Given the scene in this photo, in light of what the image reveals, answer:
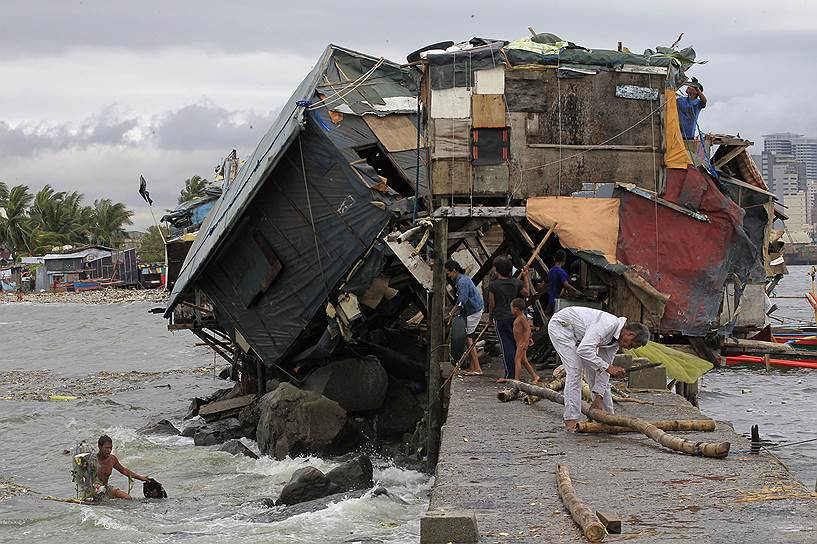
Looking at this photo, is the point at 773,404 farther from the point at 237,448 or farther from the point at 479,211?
the point at 237,448

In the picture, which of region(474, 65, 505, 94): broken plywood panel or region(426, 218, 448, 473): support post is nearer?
region(426, 218, 448, 473): support post

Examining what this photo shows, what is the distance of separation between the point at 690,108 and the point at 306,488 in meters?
8.43

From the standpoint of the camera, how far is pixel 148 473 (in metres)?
16.7

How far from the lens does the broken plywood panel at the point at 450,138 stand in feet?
52.3

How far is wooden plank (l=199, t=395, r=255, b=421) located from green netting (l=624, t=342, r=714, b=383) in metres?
8.60

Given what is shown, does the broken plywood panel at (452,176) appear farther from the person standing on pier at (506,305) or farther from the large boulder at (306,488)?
the large boulder at (306,488)

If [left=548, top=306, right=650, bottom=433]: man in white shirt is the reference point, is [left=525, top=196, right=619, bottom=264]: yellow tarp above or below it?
above

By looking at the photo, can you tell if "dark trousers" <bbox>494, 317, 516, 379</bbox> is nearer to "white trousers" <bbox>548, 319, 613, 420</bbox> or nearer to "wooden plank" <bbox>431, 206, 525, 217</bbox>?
"wooden plank" <bbox>431, 206, 525, 217</bbox>

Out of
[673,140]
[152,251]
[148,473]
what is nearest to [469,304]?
[673,140]

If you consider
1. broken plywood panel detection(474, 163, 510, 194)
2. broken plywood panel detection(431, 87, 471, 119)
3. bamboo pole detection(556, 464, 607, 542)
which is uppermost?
broken plywood panel detection(431, 87, 471, 119)

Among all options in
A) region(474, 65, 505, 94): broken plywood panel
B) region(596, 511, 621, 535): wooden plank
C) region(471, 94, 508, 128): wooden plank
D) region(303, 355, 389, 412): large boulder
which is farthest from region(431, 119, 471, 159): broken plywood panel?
region(596, 511, 621, 535): wooden plank

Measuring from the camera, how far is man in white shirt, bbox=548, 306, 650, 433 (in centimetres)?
930

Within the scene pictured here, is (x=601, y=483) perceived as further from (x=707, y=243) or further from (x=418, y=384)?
(x=418, y=384)

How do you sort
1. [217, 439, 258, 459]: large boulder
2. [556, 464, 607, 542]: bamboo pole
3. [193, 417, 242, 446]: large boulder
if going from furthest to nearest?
1. [193, 417, 242, 446]: large boulder
2. [217, 439, 258, 459]: large boulder
3. [556, 464, 607, 542]: bamboo pole
